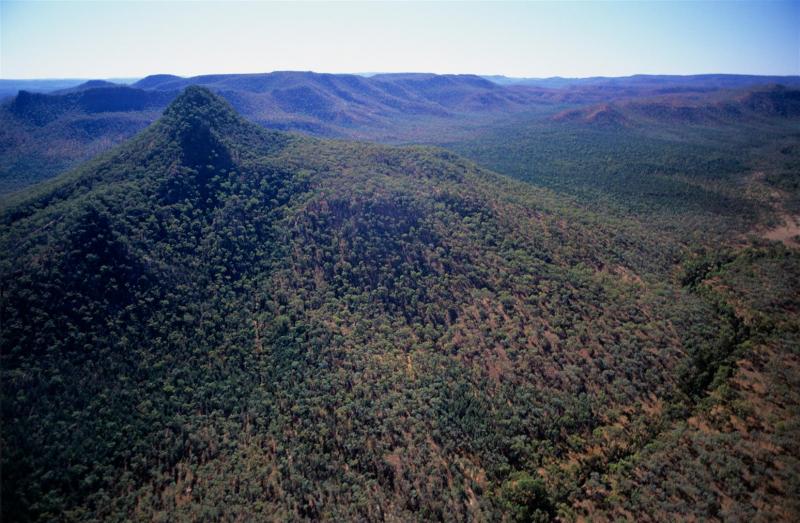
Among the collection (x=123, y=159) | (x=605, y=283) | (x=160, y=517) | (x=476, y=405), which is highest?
(x=123, y=159)

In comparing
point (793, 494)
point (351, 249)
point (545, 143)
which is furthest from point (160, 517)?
point (545, 143)

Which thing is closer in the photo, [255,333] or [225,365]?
[225,365]

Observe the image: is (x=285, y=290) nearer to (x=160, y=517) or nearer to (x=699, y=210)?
(x=160, y=517)

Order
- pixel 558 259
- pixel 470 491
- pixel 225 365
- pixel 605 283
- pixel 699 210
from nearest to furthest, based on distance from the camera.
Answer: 1. pixel 470 491
2. pixel 225 365
3. pixel 605 283
4. pixel 558 259
5. pixel 699 210

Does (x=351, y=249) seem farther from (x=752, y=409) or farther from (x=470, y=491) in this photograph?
(x=752, y=409)

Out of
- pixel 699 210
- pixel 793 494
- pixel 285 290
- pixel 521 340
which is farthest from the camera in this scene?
pixel 699 210

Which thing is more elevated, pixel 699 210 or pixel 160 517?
pixel 699 210
